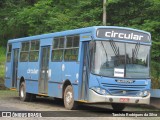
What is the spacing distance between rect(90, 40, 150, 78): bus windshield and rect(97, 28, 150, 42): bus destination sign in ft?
0.73

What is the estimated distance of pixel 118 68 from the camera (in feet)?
51.1

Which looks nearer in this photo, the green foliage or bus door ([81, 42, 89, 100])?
bus door ([81, 42, 89, 100])

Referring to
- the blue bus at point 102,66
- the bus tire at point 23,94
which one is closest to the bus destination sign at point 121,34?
the blue bus at point 102,66

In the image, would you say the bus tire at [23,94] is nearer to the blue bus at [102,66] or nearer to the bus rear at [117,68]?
the blue bus at [102,66]

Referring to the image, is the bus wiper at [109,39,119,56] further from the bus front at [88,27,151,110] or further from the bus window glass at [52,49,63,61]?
the bus window glass at [52,49,63,61]

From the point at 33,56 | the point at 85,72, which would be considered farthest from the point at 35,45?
the point at 85,72

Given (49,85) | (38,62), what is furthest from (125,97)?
(38,62)

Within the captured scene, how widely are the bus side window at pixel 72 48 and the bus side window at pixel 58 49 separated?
1.71 feet

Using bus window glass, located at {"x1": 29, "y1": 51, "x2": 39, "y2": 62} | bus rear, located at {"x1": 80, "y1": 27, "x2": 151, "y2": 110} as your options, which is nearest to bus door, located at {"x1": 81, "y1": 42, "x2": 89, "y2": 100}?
bus rear, located at {"x1": 80, "y1": 27, "x2": 151, "y2": 110}

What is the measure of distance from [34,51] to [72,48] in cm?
468

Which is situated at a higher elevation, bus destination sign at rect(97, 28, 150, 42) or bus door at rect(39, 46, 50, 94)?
bus destination sign at rect(97, 28, 150, 42)

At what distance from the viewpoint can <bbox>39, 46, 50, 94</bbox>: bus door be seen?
19842 millimetres

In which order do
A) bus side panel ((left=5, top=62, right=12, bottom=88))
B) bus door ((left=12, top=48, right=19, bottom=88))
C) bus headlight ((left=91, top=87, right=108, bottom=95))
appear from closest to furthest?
bus headlight ((left=91, top=87, right=108, bottom=95))
bus door ((left=12, top=48, right=19, bottom=88))
bus side panel ((left=5, top=62, right=12, bottom=88))

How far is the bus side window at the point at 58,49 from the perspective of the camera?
18.5 metres
